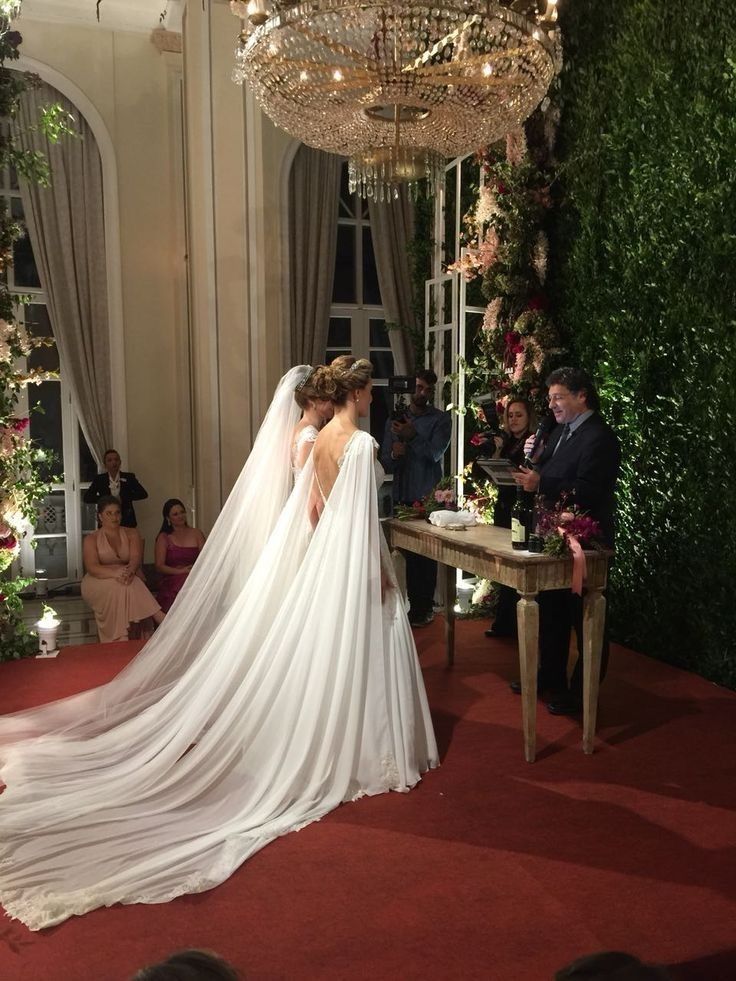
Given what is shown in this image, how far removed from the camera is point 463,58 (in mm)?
3773

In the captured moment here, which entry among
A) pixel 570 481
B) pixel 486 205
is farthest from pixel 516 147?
pixel 570 481

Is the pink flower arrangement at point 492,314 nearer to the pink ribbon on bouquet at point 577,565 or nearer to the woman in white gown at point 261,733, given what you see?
the woman in white gown at point 261,733

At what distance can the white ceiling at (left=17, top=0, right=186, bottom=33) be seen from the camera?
786cm

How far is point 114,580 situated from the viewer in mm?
6328

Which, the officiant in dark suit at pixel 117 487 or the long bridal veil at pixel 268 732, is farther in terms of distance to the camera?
the officiant in dark suit at pixel 117 487

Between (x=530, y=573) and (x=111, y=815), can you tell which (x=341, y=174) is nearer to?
(x=530, y=573)

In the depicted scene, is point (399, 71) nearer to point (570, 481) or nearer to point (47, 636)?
point (570, 481)

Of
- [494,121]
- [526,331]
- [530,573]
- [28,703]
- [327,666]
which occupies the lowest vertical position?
[28,703]

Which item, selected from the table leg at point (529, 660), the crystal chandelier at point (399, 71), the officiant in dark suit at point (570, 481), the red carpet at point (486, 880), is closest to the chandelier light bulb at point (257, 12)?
the crystal chandelier at point (399, 71)

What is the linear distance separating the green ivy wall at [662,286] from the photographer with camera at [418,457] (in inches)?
44.8

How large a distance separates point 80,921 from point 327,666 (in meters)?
1.29

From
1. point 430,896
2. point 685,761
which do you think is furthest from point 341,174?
point 430,896

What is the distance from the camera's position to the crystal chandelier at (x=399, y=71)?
3.59m

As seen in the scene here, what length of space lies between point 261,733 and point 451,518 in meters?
1.63
